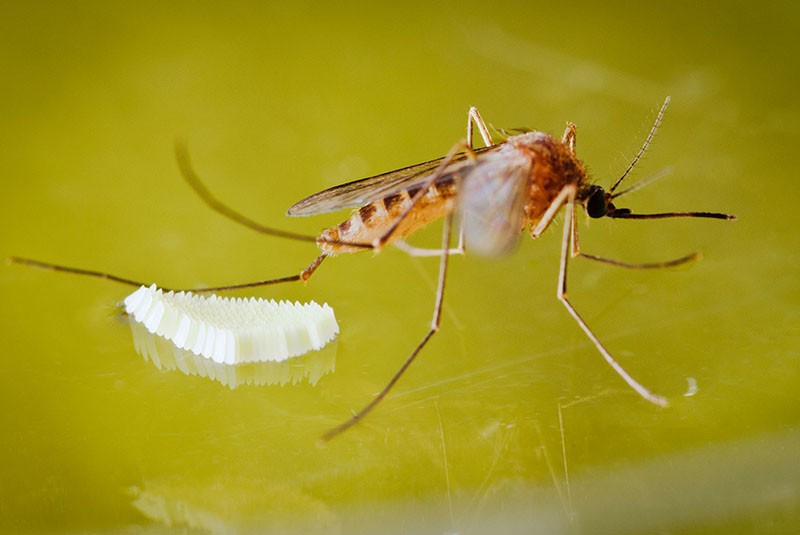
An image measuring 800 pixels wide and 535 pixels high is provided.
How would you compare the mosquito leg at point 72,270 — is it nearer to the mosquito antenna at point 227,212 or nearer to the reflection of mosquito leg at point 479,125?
the mosquito antenna at point 227,212

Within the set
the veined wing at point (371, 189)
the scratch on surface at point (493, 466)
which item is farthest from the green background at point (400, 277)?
the veined wing at point (371, 189)

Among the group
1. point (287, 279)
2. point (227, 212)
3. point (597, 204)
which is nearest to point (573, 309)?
point (597, 204)

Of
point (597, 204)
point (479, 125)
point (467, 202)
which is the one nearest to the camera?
point (467, 202)

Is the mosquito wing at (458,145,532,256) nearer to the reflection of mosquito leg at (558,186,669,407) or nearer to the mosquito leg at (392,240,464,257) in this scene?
the reflection of mosquito leg at (558,186,669,407)

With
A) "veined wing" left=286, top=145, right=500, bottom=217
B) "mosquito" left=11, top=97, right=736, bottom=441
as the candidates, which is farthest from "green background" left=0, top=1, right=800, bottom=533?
"veined wing" left=286, top=145, right=500, bottom=217

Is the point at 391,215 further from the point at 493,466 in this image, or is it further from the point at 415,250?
the point at 493,466

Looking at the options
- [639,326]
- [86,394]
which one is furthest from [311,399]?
[639,326]

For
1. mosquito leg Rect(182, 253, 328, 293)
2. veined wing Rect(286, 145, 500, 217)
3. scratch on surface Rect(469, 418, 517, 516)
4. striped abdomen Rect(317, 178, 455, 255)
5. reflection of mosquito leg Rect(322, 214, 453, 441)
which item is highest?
veined wing Rect(286, 145, 500, 217)
